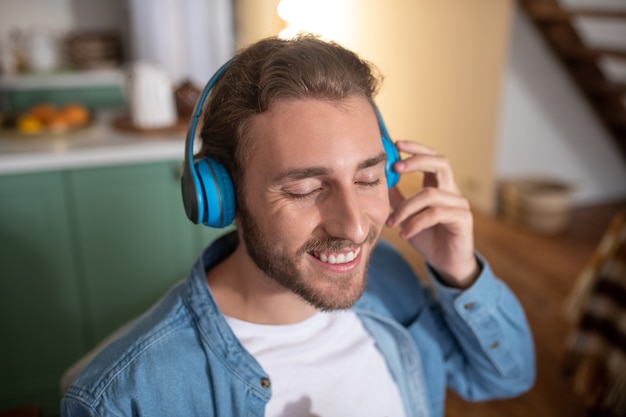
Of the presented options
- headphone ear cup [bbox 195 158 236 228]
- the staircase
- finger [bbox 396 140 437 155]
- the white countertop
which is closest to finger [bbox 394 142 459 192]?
finger [bbox 396 140 437 155]

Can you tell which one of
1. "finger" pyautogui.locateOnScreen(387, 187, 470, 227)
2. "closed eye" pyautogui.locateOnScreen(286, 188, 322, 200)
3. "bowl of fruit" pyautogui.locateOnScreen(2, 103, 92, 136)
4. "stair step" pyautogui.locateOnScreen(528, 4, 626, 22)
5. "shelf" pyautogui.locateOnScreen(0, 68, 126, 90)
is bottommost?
"shelf" pyautogui.locateOnScreen(0, 68, 126, 90)

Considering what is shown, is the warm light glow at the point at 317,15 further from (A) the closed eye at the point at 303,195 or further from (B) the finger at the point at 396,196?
(A) the closed eye at the point at 303,195

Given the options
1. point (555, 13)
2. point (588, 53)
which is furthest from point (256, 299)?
point (588, 53)

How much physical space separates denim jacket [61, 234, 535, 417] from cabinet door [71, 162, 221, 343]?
116cm

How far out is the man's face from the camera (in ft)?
2.64

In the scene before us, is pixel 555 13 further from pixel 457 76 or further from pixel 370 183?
pixel 370 183

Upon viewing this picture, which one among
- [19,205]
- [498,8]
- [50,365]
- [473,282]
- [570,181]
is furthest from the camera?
[570,181]

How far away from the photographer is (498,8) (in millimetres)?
3596

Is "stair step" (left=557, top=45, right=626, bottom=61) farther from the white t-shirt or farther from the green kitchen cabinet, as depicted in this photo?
the white t-shirt

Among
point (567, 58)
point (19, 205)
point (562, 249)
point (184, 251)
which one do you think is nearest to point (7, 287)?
point (19, 205)

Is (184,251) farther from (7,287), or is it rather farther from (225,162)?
(225,162)

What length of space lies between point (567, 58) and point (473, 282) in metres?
3.36

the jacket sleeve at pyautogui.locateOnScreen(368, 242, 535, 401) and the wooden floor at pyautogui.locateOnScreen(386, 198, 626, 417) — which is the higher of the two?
the jacket sleeve at pyautogui.locateOnScreen(368, 242, 535, 401)

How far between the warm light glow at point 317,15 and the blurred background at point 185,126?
2 cm
